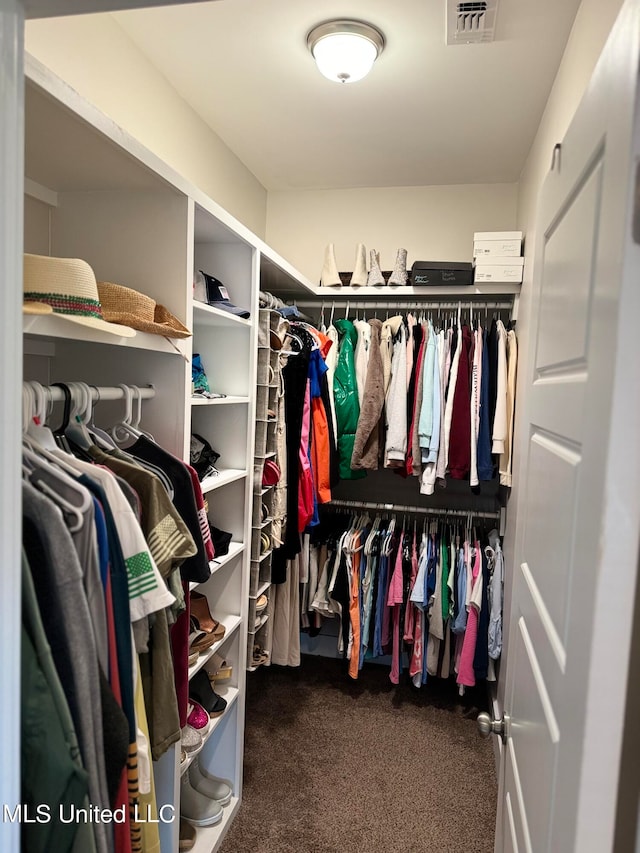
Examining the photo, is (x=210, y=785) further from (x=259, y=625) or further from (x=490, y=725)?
(x=490, y=725)

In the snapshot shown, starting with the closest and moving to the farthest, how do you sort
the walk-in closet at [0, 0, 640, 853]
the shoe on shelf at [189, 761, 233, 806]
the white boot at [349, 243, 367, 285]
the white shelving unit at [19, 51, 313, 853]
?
1. the walk-in closet at [0, 0, 640, 853]
2. the white shelving unit at [19, 51, 313, 853]
3. the shoe on shelf at [189, 761, 233, 806]
4. the white boot at [349, 243, 367, 285]

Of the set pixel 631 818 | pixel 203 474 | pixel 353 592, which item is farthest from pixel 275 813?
pixel 631 818

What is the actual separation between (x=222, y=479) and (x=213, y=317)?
533mm

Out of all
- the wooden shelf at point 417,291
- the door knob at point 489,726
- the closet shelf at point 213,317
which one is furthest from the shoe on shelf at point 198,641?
the wooden shelf at point 417,291

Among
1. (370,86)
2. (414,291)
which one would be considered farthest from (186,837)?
(370,86)

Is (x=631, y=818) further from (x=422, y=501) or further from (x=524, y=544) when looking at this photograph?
(x=422, y=501)

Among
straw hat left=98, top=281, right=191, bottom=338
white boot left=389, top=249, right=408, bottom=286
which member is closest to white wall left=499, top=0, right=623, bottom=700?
white boot left=389, top=249, right=408, bottom=286

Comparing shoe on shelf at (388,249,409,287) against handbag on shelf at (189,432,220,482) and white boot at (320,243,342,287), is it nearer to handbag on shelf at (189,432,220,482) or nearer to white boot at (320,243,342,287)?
white boot at (320,243,342,287)

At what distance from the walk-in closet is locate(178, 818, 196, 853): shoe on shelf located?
12 millimetres

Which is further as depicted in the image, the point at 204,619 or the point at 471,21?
the point at 204,619

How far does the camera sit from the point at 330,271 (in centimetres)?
304

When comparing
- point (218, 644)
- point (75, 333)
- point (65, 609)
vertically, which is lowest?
point (218, 644)

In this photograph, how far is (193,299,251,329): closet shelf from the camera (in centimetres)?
169

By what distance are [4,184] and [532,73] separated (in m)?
1.99
